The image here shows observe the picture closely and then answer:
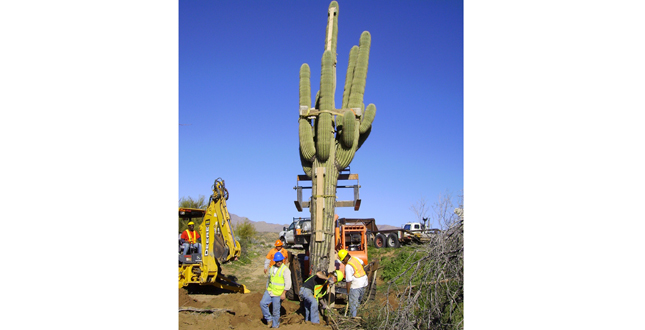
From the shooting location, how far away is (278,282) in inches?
291

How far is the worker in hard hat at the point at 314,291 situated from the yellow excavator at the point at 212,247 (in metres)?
2.95

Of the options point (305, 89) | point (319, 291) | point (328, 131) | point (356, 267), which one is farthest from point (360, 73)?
point (319, 291)

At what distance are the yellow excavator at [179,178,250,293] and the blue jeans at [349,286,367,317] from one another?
12.3ft

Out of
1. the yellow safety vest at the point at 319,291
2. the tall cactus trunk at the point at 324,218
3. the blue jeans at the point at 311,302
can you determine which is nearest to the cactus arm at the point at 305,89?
the tall cactus trunk at the point at 324,218

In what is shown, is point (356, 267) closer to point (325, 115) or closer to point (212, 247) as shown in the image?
point (325, 115)

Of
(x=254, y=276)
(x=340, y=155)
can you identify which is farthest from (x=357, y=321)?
(x=254, y=276)

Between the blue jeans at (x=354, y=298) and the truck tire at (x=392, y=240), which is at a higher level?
the blue jeans at (x=354, y=298)

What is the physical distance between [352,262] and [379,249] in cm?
1179

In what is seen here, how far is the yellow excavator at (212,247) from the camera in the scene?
34.0ft

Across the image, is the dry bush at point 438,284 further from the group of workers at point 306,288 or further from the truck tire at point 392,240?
the truck tire at point 392,240

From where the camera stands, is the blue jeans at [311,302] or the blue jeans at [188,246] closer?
the blue jeans at [311,302]

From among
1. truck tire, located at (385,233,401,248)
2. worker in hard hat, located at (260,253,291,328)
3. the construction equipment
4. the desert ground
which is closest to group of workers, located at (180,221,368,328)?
worker in hard hat, located at (260,253,291,328)

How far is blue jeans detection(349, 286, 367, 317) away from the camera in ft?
24.4

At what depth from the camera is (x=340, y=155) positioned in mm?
9062
